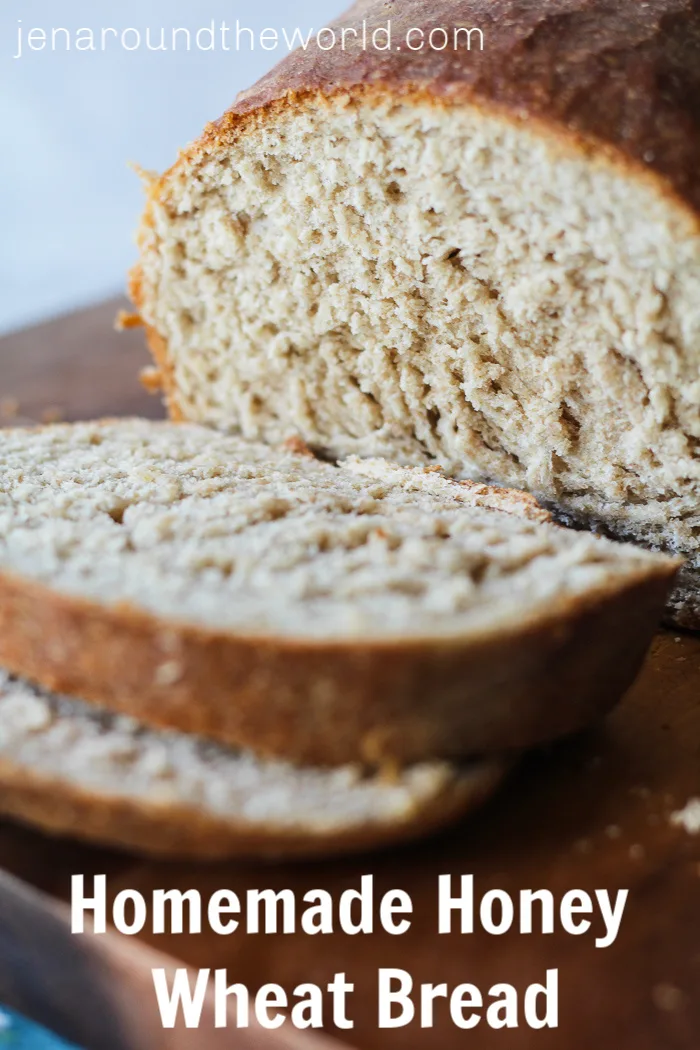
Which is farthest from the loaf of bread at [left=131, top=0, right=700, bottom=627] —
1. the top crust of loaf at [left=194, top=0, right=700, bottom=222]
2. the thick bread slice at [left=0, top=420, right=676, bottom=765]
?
the thick bread slice at [left=0, top=420, right=676, bottom=765]

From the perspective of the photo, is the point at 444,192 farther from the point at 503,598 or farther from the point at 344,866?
the point at 344,866

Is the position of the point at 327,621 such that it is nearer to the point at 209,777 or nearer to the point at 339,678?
the point at 339,678

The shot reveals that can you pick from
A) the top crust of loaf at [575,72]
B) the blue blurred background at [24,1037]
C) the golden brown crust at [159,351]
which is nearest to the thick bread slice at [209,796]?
the blue blurred background at [24,1037]

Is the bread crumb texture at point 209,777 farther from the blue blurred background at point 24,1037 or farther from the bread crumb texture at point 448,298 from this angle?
the bread crumb texture at point 448,298

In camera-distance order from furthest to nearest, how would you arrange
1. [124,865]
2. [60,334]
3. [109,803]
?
[60,334], [124,865], [109,803]

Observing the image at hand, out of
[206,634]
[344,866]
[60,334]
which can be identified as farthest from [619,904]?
[60,334]

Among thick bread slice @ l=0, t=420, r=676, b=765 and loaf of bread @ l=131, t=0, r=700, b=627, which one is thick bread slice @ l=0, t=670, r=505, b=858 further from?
loaf of bread @ l=131, t=0, r=700, b=627
